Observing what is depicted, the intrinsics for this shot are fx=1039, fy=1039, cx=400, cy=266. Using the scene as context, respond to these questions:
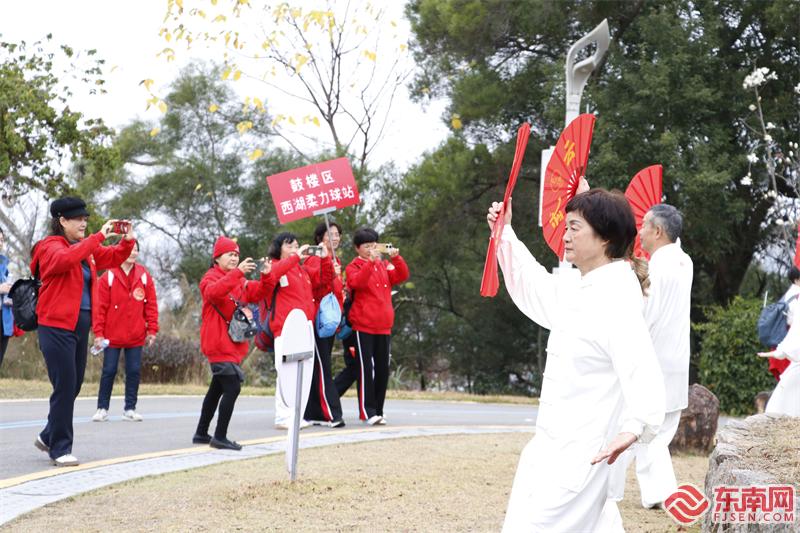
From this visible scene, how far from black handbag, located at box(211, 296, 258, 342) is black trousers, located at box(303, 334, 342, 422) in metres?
2.05

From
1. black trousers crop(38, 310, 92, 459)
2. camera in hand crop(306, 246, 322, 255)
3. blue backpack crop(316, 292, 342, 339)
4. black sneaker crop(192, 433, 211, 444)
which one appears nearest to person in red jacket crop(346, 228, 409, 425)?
blue backpack crop(316, 292, 342, 339)

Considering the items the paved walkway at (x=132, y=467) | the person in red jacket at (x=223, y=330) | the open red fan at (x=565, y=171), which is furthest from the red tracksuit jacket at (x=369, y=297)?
the open red fan at (x=565, y=171)

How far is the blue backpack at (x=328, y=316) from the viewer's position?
10.8 meters

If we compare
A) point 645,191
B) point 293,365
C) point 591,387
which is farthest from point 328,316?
point 591,387

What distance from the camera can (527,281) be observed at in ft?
14.2

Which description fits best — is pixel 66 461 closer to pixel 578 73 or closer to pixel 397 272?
pixel 397 272

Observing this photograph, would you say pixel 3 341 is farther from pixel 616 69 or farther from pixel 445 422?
pixel 616 69

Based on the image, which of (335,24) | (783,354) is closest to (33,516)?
(783,354)

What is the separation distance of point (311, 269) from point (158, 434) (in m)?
2.25

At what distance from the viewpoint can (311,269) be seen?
10.8 m

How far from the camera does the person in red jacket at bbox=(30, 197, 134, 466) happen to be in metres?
7.55

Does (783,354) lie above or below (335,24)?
below

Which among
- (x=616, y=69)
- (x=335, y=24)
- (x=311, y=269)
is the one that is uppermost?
(x=335, y=24)

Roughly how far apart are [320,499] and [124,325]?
5447 millimetres
